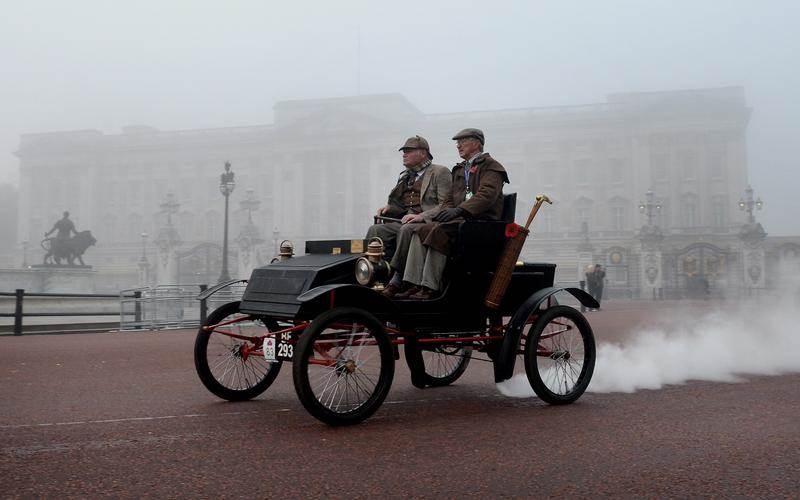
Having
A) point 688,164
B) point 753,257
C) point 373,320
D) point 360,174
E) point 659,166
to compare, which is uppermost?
point 360,174

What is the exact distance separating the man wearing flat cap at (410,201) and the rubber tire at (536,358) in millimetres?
1034

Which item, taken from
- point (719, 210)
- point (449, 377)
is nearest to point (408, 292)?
point (449, 377)

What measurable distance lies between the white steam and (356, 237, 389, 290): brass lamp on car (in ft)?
5.26

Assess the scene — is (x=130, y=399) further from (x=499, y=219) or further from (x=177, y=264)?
(x=177, y=264)

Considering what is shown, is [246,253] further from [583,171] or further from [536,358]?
[536,358]

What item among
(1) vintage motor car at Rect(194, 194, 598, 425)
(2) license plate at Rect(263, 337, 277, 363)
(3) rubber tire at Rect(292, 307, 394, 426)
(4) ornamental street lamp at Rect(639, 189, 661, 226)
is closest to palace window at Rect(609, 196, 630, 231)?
A: (4) ornamental street lamp at Rect(639, 189, 661, 226)

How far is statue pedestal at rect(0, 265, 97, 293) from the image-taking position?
3097cm

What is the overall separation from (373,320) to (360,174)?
7550cm

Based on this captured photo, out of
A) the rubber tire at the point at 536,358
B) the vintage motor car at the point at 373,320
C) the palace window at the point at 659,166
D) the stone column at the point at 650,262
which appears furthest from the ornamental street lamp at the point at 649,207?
the vintage motor car at the point at 373,320

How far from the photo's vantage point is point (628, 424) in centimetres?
446

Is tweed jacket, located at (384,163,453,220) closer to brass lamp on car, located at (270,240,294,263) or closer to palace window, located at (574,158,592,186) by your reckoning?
brass lamp on car, located at (270,240,294,263)

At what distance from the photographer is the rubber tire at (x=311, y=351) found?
4.08 meters

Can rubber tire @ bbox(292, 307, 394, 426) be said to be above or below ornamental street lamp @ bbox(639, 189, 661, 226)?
below

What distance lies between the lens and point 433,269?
4.91 m
